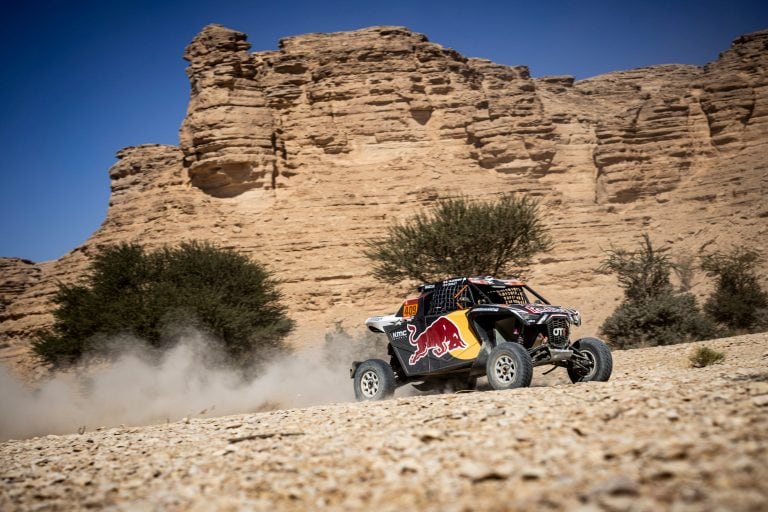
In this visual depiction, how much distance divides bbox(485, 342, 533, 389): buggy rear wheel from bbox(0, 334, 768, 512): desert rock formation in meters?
1.55

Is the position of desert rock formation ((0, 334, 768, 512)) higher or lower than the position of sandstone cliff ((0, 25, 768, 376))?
lower

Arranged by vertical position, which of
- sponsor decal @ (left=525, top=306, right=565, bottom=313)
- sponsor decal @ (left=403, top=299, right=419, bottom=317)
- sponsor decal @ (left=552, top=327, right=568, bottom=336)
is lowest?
sponsor decal @ (left=552, top=327, right=568, bottom=336)

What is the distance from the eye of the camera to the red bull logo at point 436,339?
1031 centimetres

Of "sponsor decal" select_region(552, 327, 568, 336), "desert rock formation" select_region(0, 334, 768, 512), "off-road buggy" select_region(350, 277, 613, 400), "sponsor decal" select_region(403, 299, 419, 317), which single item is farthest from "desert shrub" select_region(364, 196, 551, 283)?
"desert rock formation" select_region(0, 334, 768, 512)

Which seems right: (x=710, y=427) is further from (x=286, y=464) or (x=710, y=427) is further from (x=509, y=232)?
(x=509, y=232)

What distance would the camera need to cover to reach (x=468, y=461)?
4.19m

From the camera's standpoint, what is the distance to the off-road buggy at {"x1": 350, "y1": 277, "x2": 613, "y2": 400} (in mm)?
9477

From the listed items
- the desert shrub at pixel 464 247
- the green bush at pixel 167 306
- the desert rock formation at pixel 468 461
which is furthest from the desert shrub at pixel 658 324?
the desert rock formation at pixel 468 461

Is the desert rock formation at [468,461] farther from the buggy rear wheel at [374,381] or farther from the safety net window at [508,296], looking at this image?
the buggy rear wheel at [374,381]

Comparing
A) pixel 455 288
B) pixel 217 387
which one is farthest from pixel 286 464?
pixel 217 387

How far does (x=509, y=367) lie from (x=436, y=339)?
5.53 ft

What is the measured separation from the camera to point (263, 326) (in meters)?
24.1

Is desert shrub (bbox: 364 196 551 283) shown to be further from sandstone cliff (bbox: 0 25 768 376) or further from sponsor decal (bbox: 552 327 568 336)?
sandstone cliff (bbox: 0 25 768 376)

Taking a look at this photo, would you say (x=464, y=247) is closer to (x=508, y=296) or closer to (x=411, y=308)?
(x=411, y=308)
